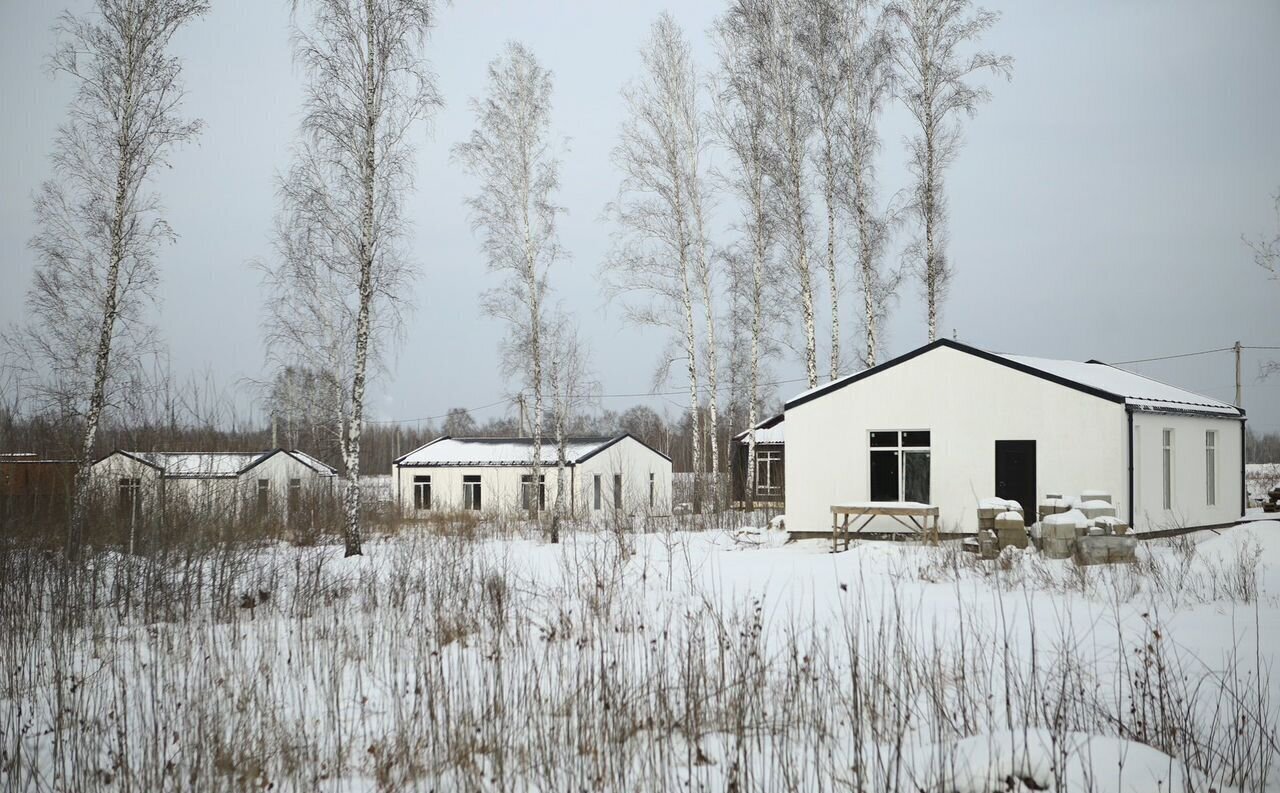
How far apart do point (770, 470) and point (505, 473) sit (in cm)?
973

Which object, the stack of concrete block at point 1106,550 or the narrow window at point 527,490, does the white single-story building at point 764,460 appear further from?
the stack of concrete block at point 1106,550

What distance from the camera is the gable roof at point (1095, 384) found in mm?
15164

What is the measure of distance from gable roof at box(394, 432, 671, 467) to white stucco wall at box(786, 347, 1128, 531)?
580 inches

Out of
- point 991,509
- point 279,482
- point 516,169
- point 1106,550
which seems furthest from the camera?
point 279,482

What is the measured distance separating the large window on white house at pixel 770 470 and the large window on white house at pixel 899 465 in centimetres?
1591

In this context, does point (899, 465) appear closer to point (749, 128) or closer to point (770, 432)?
point (749, 128)

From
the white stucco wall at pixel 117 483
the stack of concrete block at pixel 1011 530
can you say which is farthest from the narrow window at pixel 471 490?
the stack of concrete block at pixel 1011 530

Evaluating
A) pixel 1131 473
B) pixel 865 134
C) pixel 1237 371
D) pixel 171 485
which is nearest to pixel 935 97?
pixel 865 134

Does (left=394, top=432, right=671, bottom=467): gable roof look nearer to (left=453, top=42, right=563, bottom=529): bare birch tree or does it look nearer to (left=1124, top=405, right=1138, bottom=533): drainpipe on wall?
(left=453, top=42, right=563, bottom=529): bare birch tree

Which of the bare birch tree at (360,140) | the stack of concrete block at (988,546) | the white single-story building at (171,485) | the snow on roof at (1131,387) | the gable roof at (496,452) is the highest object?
Answer: the bare birch tree at (360,140)

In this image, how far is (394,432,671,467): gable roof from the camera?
3175 centimetres

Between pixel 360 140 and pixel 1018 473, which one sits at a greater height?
pixel 360 140

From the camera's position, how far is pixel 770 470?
33.4 metres

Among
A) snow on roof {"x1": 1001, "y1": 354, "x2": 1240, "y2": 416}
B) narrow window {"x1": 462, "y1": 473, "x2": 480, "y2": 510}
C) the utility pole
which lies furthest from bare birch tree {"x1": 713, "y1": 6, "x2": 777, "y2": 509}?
the utility pole
